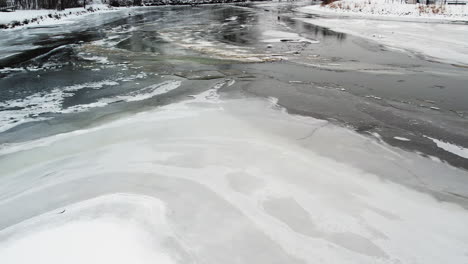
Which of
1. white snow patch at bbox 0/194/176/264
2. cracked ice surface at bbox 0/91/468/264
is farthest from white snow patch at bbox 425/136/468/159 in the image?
white snow patch at bbox 0/194/176/264

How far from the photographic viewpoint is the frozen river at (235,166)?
9.37 feet

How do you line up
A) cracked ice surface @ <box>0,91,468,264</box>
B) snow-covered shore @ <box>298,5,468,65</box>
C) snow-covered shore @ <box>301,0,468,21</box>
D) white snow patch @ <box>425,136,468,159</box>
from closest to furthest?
1. cracked ice surface @ <box>0,91,468,264</box>
2. white snow patch @ <box>425,136,468,159</box>
3. snow-covered shore @ <box>298,5,468,65</box>
4. snow-covered shore @ <box>301,0,468,21</box>

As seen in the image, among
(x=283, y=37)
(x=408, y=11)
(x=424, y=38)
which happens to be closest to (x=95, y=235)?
(x=283, y=37)

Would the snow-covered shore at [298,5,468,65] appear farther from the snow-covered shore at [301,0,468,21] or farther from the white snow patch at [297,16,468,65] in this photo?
the snow-covered shore at [301,0,468,21]

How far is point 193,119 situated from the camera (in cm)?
559

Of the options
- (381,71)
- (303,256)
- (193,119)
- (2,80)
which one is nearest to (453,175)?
(303,256)

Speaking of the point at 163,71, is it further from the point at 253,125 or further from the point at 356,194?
the point at 356,194

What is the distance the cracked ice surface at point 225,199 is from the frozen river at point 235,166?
0.02 metres

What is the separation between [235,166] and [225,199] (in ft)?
2.29

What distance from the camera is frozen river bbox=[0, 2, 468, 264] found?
286cm

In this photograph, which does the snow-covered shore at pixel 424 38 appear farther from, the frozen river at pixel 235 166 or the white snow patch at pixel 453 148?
the white snow patch at pixel 453 148

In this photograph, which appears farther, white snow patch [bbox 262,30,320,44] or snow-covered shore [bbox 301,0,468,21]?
snow-covered shore [bbox 301,0,468,21]

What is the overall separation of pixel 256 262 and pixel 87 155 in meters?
2.91

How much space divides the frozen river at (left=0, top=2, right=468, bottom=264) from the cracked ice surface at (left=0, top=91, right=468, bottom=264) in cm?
2
